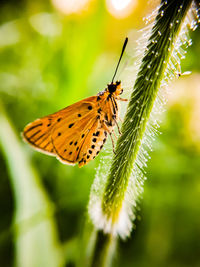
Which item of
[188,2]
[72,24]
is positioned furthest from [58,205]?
[72,24]

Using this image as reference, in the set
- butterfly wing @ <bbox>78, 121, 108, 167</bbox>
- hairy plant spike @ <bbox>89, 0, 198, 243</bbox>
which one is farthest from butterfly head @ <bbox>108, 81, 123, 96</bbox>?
hairy plant spike @ <bbox>89, 0, 198, 243</bbox>

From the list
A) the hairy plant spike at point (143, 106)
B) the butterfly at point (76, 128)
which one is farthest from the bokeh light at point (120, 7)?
the hairy plant spike at point (143, 106)

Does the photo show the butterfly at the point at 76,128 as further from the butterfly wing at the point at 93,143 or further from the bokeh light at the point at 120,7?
the bokeh light at the point at 120,7

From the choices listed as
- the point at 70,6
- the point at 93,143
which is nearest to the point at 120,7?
the point at 70,6

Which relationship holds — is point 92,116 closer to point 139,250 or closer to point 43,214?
point 43,214

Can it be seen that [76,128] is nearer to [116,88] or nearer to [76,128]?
[76,128]

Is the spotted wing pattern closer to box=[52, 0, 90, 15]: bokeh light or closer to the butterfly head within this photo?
the butterfly head

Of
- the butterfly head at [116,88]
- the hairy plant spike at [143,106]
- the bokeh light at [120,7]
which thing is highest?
the bokeh light at [120,7]
